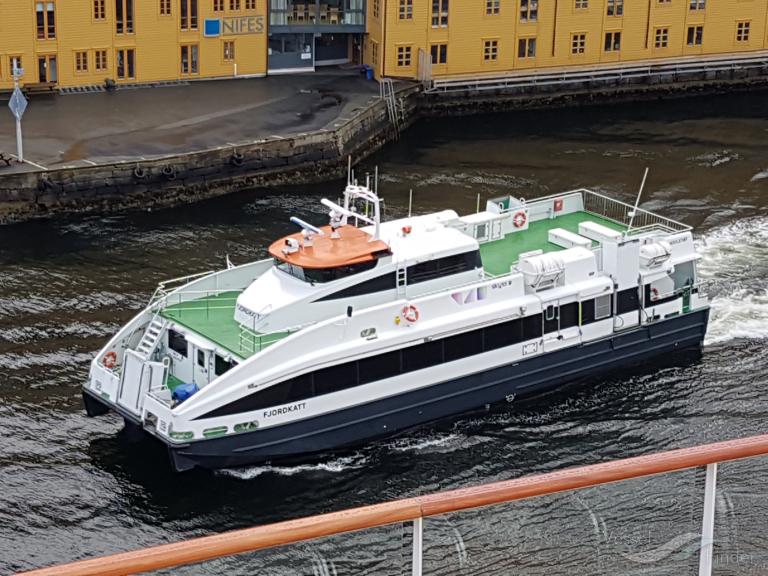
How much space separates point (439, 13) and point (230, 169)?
17.4m

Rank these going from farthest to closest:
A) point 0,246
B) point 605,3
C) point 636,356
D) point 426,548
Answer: point 605,3 < point 0,246 < point 636,356 < point 426,548

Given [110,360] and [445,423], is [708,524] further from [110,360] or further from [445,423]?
[445,423]

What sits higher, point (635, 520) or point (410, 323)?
point (635, 520)

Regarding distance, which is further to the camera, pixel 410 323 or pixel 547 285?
pixel 547 285

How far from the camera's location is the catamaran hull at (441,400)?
1200 inches

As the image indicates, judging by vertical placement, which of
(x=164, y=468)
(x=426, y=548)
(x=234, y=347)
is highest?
(x=426, y=548)

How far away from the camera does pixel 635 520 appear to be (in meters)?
7.55

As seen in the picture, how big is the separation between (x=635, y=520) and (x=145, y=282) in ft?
117

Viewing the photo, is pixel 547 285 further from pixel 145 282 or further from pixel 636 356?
pixel 145 282

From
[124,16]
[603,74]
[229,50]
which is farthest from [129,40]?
[603,74]

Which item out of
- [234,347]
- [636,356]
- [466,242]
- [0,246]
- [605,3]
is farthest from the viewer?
[605,3]

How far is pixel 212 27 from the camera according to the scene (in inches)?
2411

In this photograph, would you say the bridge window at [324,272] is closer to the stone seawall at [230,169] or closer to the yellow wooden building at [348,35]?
the stone seawall at [230,169]

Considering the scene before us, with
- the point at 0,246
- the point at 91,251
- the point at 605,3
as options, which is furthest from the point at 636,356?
the point at 605,3
